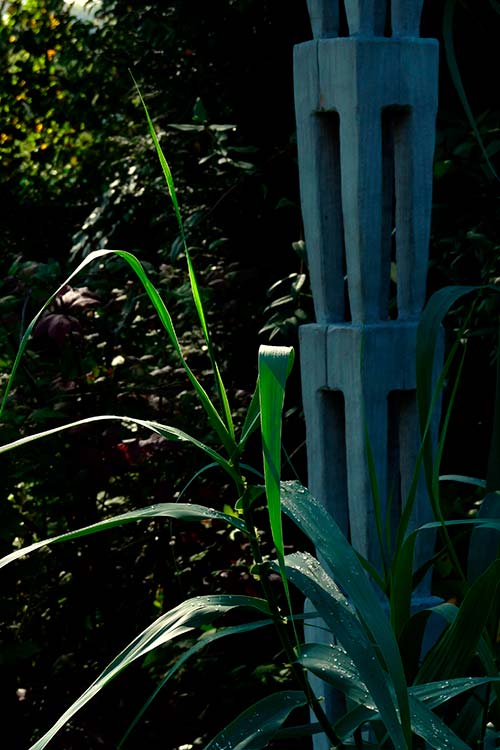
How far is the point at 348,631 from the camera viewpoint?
0.85m

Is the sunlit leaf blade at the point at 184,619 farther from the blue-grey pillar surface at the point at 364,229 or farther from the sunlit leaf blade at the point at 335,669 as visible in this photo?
the blue-grey pillar surface at the point at 364,229

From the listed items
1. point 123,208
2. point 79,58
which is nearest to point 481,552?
point 123,208

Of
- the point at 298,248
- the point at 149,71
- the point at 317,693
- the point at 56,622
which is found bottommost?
the point at 56,622

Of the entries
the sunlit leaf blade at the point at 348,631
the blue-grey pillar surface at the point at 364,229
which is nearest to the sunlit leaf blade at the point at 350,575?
the sunlit leaf blade at the point at 348,631

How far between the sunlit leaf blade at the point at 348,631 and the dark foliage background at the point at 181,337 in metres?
1.15

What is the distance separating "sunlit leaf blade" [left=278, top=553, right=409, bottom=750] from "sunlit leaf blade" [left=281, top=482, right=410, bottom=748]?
0.04 feet

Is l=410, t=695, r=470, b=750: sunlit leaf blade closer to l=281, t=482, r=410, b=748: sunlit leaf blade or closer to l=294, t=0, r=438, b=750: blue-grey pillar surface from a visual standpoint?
l=281, t=482, r=410, b=748: sunlit leaf blade

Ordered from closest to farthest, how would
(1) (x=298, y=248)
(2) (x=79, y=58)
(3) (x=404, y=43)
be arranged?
(3) (x=404, y=43), (1) (x=298, y=248), (2) (x=79, y=58)

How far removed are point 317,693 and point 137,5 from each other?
7.36 ft

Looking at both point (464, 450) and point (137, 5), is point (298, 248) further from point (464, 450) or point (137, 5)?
point (137, 5)

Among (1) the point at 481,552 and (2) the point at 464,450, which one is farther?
(2) the point at 464,450

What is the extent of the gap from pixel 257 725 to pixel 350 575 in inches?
8.4

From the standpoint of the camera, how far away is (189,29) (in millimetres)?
2863

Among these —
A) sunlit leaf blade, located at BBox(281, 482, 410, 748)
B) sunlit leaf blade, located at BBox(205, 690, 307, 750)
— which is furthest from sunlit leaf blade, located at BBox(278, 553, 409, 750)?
sunlit leaf blade, located at BBox(205, 690, 307, 750)
